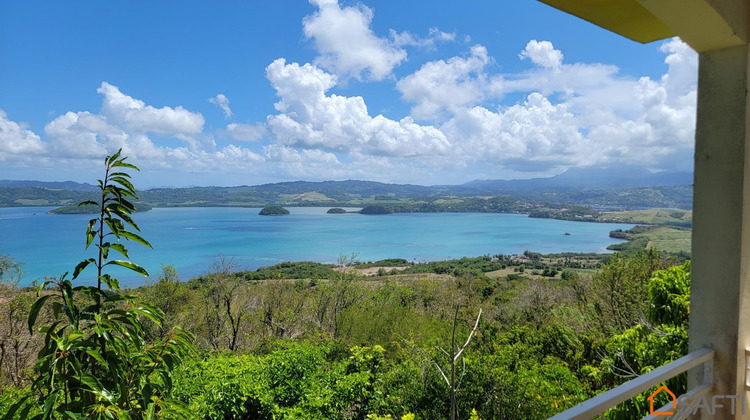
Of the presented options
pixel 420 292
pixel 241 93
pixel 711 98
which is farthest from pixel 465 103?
pixel 711 98

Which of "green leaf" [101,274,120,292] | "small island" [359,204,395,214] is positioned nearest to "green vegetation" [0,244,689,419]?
"green leaf" [101,274,120,292]

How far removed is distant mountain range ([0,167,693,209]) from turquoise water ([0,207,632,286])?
95.0 inches

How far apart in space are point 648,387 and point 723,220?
1.90 feet

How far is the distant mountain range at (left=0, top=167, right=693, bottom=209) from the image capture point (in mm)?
19875

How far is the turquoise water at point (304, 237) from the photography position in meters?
26.9

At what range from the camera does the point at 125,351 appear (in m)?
1.06

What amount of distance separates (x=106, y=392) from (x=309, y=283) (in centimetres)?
1742

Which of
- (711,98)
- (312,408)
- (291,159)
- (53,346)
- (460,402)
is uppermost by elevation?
(291,159)

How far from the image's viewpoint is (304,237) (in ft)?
174

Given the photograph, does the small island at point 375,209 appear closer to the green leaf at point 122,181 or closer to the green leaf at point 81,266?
the green leaf at point 122,181

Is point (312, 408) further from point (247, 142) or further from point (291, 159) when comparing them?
point (247, 142)

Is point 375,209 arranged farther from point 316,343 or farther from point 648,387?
point 648,387

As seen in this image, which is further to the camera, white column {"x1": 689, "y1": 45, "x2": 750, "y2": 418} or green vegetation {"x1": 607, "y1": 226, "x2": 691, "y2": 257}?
green vegetation {"x1": 607, "y1": 226, "x2": 691, "y2": 257}

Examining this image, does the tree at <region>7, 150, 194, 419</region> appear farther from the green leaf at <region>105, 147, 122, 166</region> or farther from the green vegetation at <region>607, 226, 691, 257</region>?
the green vegetation at <region>607, 226, 691, 257</region>
